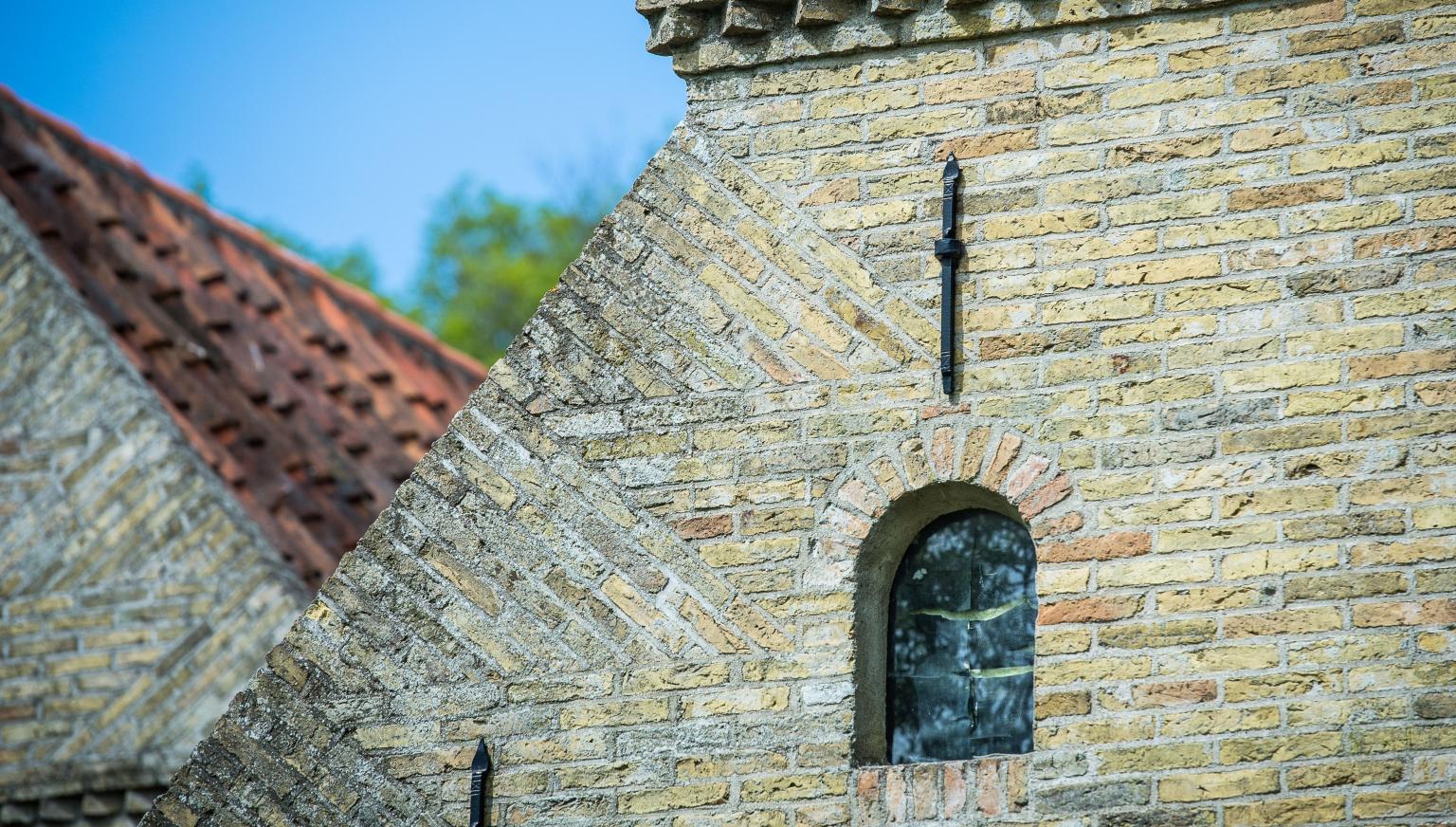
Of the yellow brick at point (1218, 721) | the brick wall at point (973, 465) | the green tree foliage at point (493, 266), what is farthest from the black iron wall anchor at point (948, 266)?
the green tree foliage at point (493, 266)

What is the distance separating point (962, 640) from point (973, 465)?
0.62 meters

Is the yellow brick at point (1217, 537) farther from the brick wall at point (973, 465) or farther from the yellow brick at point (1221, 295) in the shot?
the yellow brick at point (1221, 295)

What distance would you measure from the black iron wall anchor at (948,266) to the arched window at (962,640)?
528mm

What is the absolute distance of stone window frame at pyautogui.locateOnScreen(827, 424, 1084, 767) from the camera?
698 centimetres

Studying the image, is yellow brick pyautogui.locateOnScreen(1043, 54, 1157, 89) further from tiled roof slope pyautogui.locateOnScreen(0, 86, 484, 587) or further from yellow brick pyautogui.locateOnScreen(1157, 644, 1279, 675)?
tiled roof slope pyautogui.locateOnScreen(0, 86, 484, 587)

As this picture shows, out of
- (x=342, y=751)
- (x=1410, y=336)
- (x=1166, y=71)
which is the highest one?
(x=1166, y=71)

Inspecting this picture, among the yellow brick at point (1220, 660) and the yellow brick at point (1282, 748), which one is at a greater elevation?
the yellow brick at point (1220, 660)

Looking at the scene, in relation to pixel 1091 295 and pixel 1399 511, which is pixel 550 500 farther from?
pixel 1399 511

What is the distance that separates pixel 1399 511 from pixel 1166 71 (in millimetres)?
1654

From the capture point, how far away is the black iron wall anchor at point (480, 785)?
7289 mm

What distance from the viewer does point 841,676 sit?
23.1 feet

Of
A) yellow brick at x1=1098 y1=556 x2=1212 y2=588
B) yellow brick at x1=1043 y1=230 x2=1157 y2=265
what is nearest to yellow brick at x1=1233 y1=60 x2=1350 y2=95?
yellow brick at x1=1043 y1=230 x2=1157 y2=265

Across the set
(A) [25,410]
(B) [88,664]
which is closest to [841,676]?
(B) [88,664]

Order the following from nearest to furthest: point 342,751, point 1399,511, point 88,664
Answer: point 1399,511 < point 342,751 < point 88,664
